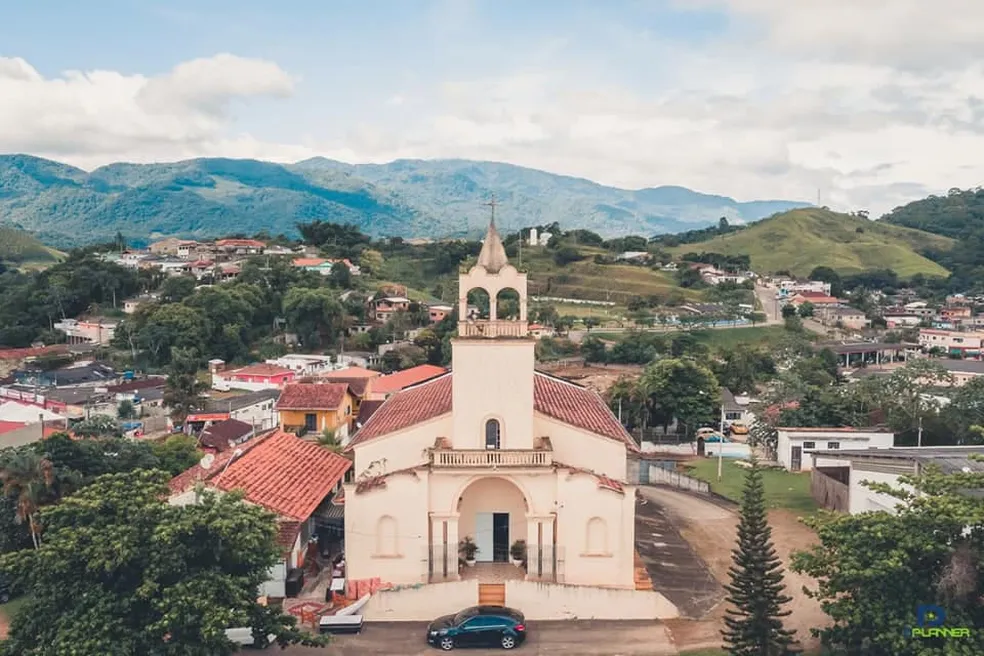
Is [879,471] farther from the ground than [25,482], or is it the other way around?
[25,482]

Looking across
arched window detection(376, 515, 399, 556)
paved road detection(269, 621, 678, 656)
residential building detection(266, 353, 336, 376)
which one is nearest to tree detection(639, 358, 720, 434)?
residential building detection(266, 353, 336, 376)

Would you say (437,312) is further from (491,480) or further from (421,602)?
(421,602)

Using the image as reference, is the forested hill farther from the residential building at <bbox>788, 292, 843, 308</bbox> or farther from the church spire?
the church spire

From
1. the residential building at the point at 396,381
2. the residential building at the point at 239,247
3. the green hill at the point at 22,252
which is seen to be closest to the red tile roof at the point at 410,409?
the residential building at the point at 396,381

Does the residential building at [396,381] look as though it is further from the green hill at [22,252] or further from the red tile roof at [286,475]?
the green hill at [22,252]

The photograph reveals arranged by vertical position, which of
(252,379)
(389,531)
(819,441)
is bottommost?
(389,531)

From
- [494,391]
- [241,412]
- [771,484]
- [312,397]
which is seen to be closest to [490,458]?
[494,391]
